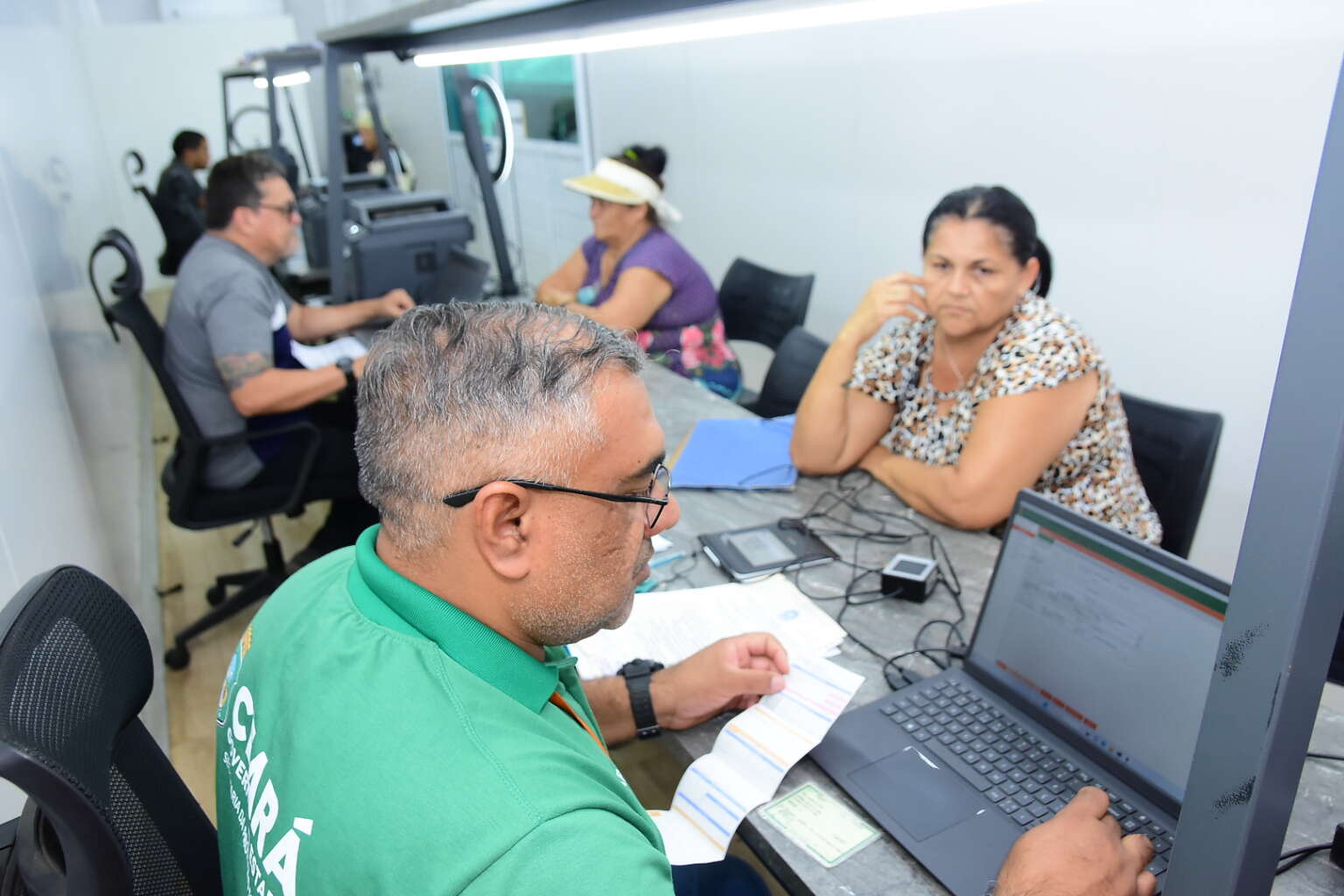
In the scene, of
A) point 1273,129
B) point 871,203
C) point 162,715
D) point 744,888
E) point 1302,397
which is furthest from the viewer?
point 871,203

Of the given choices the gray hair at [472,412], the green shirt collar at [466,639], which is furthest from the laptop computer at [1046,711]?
the gray hair at [472,412]

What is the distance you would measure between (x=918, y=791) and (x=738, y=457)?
3.25ft

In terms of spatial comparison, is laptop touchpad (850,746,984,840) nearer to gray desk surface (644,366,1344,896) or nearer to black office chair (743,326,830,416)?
gray desk surface (644,366,1344,896)

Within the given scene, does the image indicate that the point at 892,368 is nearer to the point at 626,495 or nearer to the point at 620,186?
the point at 626,495

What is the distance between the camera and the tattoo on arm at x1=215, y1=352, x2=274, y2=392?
2270mm

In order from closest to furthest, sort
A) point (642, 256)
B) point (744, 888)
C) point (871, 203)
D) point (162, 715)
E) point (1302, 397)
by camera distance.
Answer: point (1302, 397) → point (744, 888) → point (162, 715) → point (642, 256) → point (871, 203)

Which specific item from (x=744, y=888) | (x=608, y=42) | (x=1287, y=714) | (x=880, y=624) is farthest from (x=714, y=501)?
(x=1287, y=714)

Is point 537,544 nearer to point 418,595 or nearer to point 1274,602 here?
point 418,595

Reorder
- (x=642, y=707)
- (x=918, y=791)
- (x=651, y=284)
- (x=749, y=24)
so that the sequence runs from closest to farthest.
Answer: (x=918, y=791)
(x=642, y=707)
(x=749, y=24)
(x=651, y=284)

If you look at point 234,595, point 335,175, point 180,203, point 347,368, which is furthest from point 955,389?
point 180,203

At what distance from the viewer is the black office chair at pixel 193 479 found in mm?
2068

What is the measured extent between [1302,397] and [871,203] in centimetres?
286

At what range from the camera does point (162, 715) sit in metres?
2.17

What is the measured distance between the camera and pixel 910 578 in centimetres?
133
